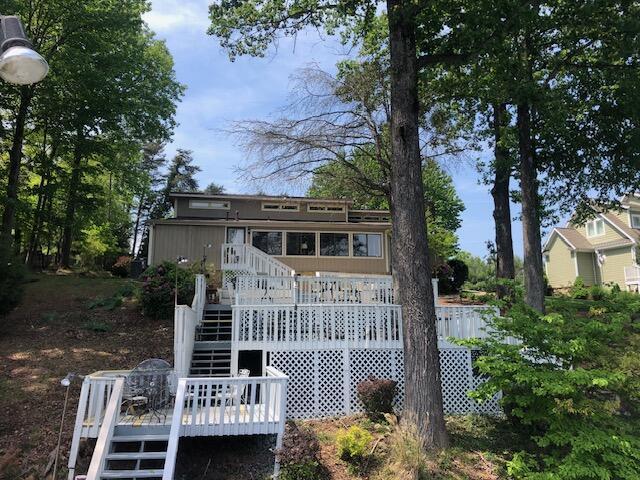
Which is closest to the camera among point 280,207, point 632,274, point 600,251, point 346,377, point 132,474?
point 132,474

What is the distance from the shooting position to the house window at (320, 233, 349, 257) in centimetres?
2147

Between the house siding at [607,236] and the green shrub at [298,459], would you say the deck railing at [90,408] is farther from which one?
the house siding at [607,236]

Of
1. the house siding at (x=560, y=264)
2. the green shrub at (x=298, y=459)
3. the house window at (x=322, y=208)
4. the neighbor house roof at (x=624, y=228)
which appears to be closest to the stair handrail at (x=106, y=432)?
the green shrub at (x=298, y=459)

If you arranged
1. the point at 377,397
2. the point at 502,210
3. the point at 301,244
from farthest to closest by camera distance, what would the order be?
the point at 301,244, the point at 502,210, the point at 377,397

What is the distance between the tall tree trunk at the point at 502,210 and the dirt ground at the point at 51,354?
10.6 metres

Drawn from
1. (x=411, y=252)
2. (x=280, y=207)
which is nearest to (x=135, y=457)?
(x=411, y=252)

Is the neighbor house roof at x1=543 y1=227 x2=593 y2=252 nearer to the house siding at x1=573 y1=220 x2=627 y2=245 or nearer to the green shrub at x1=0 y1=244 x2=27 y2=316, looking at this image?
the house siding at x1=573 y1=220 x2=627 y2=245

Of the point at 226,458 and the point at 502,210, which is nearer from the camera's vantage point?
the point at 226,458

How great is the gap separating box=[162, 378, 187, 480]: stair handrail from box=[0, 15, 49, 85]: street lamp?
498 centimetres

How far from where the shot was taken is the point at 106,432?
247 inches

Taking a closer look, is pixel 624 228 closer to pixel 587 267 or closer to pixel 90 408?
pixel 587 267

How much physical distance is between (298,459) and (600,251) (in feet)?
97.9

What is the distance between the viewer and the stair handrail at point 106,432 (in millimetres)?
5815

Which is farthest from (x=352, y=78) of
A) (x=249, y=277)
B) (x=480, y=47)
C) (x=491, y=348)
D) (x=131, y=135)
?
(x=131, y=135)
